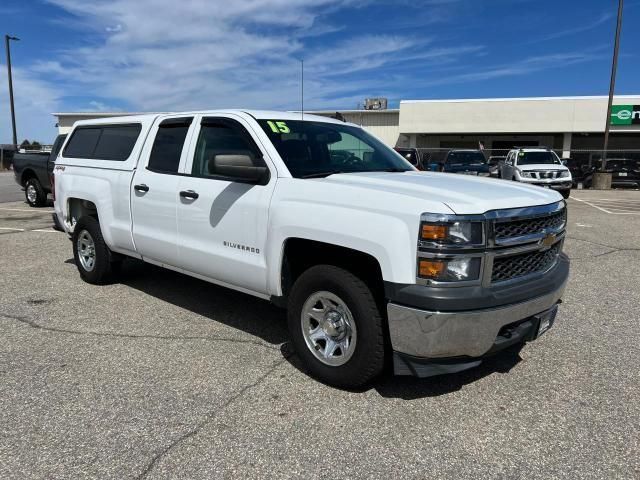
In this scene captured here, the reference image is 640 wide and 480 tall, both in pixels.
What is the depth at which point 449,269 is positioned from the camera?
10.1ft

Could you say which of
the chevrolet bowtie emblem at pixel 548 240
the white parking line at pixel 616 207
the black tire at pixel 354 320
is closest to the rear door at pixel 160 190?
the black tire at pixel 354 320

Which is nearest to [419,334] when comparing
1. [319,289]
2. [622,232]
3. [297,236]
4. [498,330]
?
[498,330]

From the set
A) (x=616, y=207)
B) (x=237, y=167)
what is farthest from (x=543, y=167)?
(x=237, y=167)

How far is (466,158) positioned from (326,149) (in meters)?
16.5

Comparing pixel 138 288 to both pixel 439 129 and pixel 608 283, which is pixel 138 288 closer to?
pixel 608 283

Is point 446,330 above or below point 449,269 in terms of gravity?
below

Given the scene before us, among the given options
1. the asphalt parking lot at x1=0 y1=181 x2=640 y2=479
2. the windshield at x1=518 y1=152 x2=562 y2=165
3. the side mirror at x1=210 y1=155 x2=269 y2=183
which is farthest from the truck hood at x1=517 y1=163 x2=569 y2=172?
the side mirror at x1=210 y1=155 x2=269 y2=183

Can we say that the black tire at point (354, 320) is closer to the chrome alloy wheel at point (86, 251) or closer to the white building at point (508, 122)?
the chrome alloy wheel at point (86, 251)

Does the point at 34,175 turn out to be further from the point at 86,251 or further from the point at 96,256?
the point at 96,256

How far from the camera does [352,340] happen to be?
11.5ft

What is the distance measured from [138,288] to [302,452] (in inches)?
152

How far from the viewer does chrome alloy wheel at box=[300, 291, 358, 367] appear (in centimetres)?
354

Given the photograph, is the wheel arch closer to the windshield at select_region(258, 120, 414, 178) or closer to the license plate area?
the windshield at select_region(258, 120, 414, 178)

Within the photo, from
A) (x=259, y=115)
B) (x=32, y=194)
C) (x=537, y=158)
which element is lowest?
(x=32, y=194)
